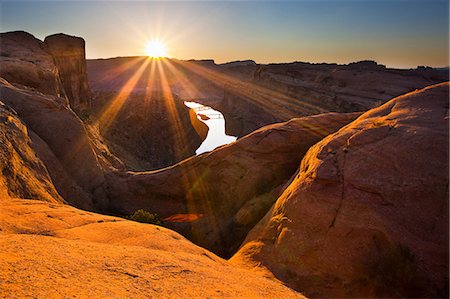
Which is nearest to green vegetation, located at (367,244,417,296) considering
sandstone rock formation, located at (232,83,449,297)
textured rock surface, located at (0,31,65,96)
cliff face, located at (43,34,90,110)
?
sandstone rock formation, located at (232,83,449,297)

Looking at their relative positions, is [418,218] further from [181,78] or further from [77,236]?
[181,78]

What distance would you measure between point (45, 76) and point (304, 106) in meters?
35.8

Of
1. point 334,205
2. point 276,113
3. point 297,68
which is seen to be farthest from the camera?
point 297,68

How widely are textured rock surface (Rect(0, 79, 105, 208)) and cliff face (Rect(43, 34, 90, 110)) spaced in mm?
20792

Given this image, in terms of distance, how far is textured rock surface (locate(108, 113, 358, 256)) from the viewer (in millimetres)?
13203

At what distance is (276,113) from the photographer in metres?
51.2

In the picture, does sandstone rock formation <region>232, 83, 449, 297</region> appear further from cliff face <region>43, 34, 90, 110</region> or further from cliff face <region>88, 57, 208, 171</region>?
cliff face <region>43, 34, 90, 110</region>

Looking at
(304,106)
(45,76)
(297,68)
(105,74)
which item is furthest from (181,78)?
(45,76)

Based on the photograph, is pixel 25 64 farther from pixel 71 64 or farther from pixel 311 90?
pixel 311 90

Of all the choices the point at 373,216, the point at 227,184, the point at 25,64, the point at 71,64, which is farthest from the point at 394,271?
the point at 71,64

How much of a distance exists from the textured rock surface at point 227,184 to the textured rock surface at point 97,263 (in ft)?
18.4

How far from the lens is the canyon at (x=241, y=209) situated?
5.09 meters

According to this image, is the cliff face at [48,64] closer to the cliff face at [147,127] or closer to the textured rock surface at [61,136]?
the cliff face at [147,127]

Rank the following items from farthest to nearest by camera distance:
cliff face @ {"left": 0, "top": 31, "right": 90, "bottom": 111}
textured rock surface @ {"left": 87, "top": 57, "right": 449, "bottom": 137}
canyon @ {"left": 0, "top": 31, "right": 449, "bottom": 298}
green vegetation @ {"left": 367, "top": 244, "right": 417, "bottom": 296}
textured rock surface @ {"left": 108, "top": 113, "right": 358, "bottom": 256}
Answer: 1. textured rock surface @ {"left": 87, "top": 57, "right": 449, "bottom": 137}
2. cliff face @ {"left": 0, "top": 31, "right": 90, "bottom": 111}
3. textured rock surface @ {"left": 108, "top": 113, "right": 358, "bottom": 256}
4. green vegetation @ {"left": 367, "top": 244, "right": 417, "bottom": 296}
5. canyon @ {"left": 0, "top": 31, "right": 449, "bottom": 298}
